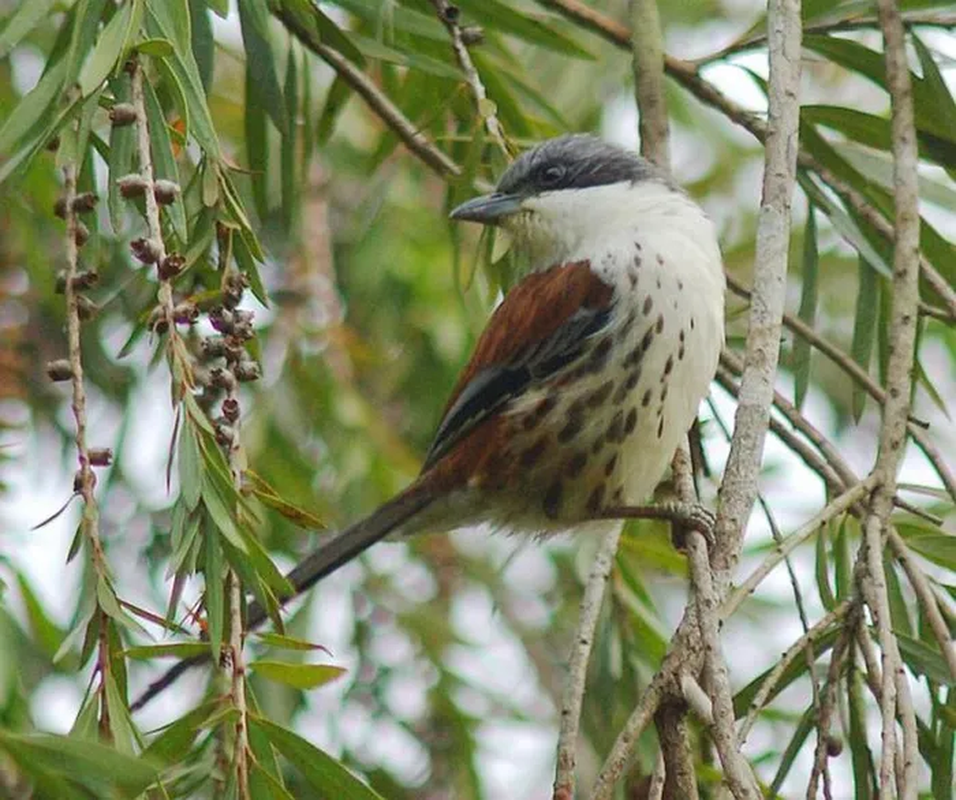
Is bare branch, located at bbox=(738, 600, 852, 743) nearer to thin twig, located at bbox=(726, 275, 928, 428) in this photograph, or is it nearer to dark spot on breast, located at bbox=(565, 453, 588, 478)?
thin twig, located at bbox=(726, 275, 928, 428)

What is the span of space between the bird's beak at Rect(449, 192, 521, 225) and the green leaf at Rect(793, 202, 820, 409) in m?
0.71

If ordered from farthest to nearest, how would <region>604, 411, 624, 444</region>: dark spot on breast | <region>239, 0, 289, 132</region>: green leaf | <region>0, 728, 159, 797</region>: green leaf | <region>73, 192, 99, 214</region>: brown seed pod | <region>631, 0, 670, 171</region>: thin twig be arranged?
<region>604, 411, 624, 444</region>: dark spot on breast → <region>631, 0, 670, 171</region>: thin twig → <region>239, 0, 289, 132</region>: green leaf → <region>73, 192, 99, 214</region>: brown seed pod → <region>0, 728, 159, 797</region>: green leaf

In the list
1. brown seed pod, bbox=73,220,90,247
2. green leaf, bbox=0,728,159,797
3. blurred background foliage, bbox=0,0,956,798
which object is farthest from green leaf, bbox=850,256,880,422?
green leaf, bbox=0,728,159,797

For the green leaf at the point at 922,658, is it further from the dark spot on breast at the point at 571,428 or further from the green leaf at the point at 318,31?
the green leaf at the point at 318,31

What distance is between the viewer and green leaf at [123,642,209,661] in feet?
7.02

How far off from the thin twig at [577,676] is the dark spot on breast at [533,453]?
0.48 m

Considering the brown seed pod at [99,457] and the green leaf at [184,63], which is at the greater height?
the green leaf at [184,63]

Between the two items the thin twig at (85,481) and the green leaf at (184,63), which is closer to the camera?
the thin twig at (85,481)

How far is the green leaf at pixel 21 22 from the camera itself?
2402mm

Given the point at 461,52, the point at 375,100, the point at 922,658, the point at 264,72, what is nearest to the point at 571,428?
the point at 375,100

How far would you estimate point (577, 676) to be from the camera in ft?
8.80

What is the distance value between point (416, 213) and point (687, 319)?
1.79 meters

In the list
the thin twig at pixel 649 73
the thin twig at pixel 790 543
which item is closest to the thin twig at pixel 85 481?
the thin twig at pixel 790 543

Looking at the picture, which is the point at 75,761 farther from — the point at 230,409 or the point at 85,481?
the point at 230,409
